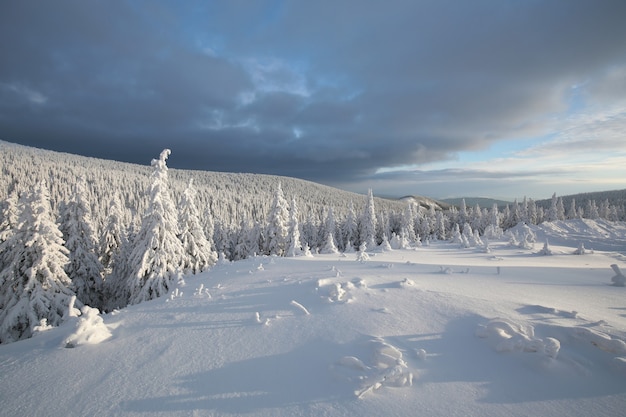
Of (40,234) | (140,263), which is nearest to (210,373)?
(140,263)

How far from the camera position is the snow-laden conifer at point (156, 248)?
1703cm

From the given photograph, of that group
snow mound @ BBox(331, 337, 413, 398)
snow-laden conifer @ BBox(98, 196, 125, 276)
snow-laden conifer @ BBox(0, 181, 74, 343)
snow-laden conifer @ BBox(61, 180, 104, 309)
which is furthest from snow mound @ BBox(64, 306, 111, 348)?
snow-laden conifer @ BBox(98, 196, 125, 276)

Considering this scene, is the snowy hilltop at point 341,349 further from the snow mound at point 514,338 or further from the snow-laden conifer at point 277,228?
the snow-laden conifer at point 277,228

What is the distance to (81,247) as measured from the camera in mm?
21969

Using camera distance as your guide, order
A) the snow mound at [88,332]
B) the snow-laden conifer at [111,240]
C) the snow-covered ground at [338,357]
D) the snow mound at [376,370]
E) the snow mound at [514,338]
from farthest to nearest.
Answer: the snow-laden conifer at [111,240] < the snow mound at [88,332] < the snow mound at [514,338] < the snow mound at [376,370] < the snow-covered ground at [338,357]

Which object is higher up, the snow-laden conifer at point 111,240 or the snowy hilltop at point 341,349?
the snow-laden conifer at point 111,240

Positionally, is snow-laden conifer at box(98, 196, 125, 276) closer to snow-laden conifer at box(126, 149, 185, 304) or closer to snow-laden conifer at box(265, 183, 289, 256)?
snow-laden conifer at box(126, 149, 185, 304)

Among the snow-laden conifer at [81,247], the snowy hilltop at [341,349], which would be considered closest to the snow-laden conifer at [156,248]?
the snow-laden conifer at [81,247]

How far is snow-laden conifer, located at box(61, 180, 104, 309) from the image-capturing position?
21375 mm

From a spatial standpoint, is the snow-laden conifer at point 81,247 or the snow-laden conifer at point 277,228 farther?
the snow-laden conifer at point 277,228

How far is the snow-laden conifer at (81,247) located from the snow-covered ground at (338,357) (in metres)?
18.6

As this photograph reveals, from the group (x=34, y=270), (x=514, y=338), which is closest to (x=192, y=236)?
(x=34, y=270)

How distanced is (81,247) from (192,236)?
29.8ft

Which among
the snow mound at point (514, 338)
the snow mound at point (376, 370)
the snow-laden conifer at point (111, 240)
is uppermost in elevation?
the snow-laden conifer at point (111, 240)
